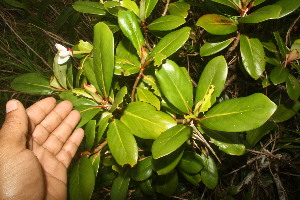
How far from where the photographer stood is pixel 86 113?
1.11 metres

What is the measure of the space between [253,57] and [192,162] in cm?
67

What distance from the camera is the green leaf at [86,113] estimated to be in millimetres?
1080

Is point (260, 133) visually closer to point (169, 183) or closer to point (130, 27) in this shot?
point (169, 183)

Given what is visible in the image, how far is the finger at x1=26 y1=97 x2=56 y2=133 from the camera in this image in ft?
4.57

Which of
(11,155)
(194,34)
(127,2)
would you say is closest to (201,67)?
(194,34)

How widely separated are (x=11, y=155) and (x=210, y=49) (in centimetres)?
115

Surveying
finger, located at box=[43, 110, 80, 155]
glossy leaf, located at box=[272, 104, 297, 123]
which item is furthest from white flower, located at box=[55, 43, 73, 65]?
glossy leaf, located at box=[272, 104, 297, 123]

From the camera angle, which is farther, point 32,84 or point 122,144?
point 32,84

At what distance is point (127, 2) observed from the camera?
1.19 meters

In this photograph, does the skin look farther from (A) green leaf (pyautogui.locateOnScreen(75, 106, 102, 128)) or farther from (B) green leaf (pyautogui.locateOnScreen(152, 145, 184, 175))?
(B) green leaf (pyautogui.locateOnScreen(152, 145, 184, 175))

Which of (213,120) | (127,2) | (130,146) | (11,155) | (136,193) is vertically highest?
(127,2)

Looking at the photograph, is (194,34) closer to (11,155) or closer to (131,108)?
(131,108)

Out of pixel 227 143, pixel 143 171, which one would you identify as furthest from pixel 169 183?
pixel 227 143

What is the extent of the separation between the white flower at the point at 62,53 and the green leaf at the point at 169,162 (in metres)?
0.72
